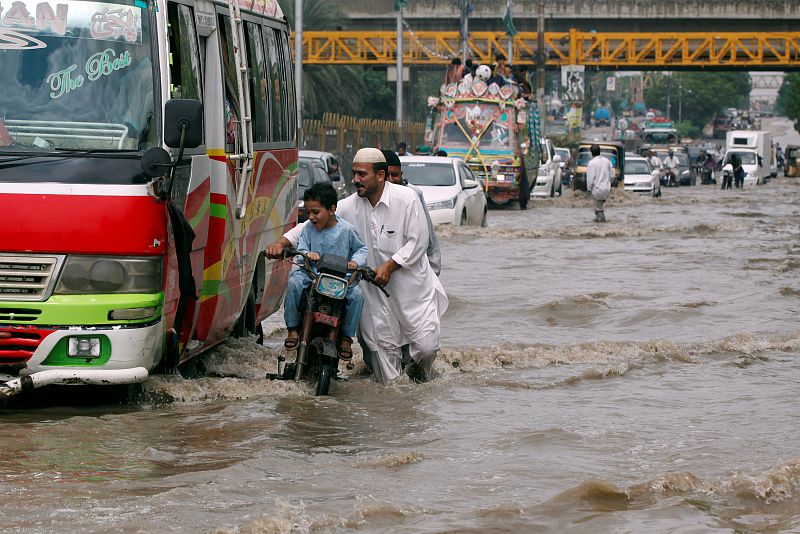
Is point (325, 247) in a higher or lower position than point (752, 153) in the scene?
higher

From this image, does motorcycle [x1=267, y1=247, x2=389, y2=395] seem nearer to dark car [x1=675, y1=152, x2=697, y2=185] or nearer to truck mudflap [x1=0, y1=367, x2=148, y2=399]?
truck mudflap [x1=0, y1=367, x2=148, y2=399]

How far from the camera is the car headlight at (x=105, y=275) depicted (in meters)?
7.80

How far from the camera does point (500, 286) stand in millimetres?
17844

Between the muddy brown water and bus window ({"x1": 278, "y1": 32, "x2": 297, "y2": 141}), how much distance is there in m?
1.81

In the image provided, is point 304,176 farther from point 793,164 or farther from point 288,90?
point 793,164

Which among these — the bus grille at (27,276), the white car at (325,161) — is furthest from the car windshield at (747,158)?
the bus grille at (27,276)

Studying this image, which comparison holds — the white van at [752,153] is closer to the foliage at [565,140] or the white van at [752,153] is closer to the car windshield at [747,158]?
the car windshield at [747,158]

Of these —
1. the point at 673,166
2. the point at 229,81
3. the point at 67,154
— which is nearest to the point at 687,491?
the point at 67,154

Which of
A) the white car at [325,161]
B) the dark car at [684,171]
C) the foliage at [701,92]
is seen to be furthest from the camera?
the foliage at [701,92]

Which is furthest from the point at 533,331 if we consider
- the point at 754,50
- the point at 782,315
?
the point at 754,50

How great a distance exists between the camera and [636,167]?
1855 inches

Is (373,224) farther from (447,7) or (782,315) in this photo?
(447,7)

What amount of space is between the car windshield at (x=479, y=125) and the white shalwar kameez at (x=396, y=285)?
1012 inches

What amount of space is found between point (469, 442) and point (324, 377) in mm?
1188
